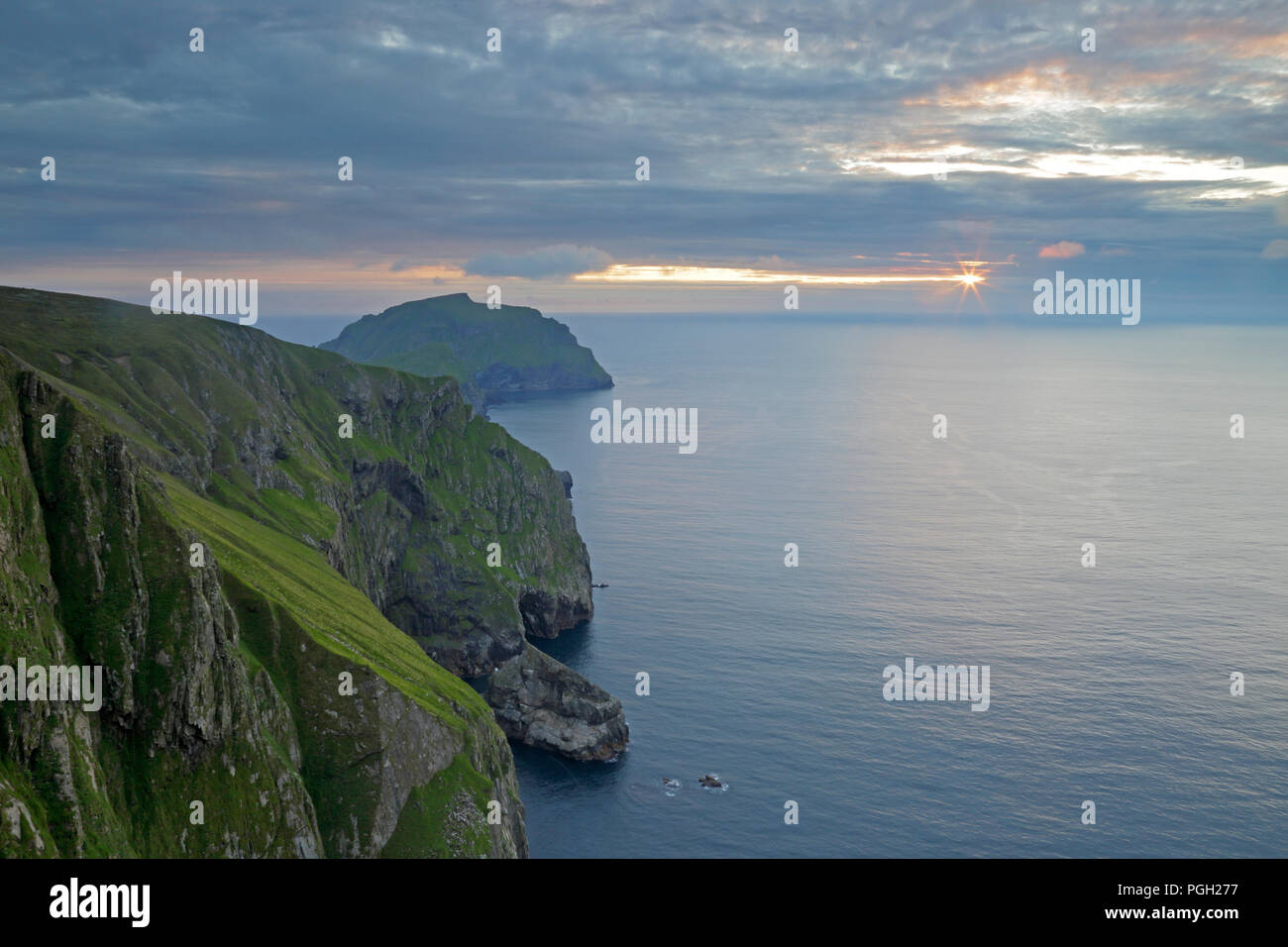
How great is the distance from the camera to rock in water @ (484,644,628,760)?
14338 centimetres

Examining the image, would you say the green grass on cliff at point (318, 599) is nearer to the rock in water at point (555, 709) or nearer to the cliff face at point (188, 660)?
the cliff face at point (188, 660)

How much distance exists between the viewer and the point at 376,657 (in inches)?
4375

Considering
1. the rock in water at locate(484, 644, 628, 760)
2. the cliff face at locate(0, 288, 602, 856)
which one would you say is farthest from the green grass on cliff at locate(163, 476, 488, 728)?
the rock in water at locate(484, 644, 628, 760)

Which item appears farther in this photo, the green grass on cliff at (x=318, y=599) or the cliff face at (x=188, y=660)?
the green grass on cliff at (x=318, y=599)

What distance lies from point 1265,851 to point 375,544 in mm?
155333

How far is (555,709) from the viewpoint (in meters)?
150

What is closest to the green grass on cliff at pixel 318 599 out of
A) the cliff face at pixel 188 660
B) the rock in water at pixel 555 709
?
the cliff face at pixel 188 660

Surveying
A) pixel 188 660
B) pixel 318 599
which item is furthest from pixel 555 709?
pixel 188 660

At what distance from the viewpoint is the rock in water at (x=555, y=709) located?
143375mm

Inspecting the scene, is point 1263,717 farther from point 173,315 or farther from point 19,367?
point 173,315

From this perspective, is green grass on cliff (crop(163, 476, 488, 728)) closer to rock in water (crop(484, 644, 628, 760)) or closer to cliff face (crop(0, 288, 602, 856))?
cliff face (crop(0, 288, 602, 856))

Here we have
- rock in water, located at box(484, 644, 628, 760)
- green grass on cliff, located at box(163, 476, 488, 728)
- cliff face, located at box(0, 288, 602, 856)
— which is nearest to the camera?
cliff face, located at box(0, 288, 602, 856)

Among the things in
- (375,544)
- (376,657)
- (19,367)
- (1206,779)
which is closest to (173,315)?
(375,544)

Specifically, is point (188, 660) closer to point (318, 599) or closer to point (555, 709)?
point (318, 599)
